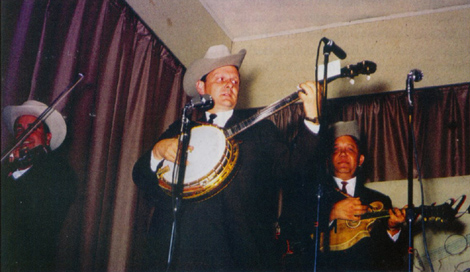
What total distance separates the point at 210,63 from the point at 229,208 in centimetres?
109

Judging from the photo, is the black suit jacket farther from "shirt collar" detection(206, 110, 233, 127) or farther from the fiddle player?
the fiddle player

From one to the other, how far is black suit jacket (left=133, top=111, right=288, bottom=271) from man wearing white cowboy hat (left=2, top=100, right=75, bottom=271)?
0.47m

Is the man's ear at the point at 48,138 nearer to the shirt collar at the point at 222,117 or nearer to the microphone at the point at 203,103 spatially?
the microphone at the point at 203,103

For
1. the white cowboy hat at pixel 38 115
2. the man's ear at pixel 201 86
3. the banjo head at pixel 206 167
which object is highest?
the man's ear at pixel 201 86

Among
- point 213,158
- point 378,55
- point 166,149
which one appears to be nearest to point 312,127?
point 213,158

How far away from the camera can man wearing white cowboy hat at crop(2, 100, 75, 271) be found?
2.10m

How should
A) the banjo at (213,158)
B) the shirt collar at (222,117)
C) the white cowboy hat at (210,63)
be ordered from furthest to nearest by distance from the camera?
the white cowboy hat at (210,63), the shirt collar at (222,117), the banjo at (213,158)

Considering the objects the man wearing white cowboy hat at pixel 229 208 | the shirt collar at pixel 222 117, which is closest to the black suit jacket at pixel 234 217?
the man wearing white cowboy hat at pixel 229 208

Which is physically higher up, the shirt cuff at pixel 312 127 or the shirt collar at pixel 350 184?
the shirt cuff at pixel 312 127

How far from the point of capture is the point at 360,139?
3660mm

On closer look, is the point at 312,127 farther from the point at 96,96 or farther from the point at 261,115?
the point at 96,96

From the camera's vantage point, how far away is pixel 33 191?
2.25 m

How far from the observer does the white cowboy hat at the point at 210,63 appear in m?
2.97

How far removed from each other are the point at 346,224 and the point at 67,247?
188 centimetres
